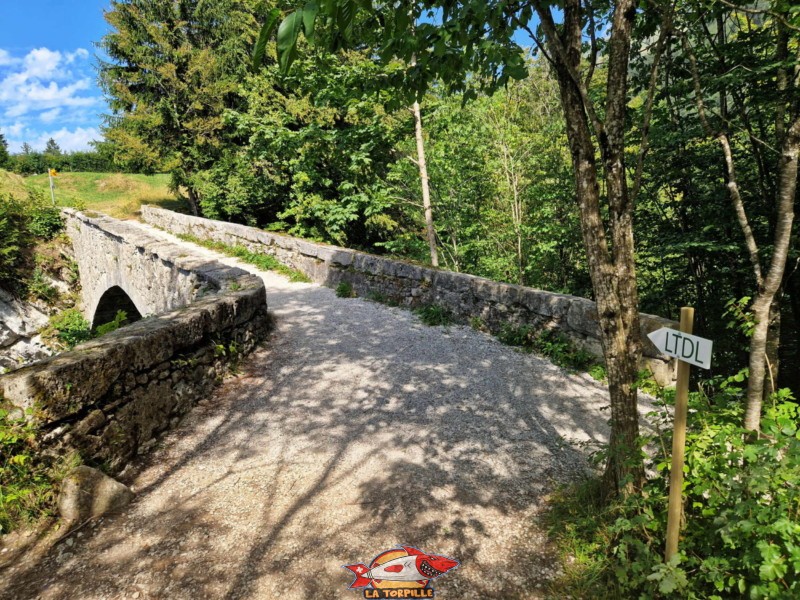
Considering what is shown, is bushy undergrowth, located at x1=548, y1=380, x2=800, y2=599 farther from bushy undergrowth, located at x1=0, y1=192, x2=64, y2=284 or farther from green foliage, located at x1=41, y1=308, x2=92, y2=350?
bushy undergrowth, located at x1=0, y1=192, x2=64, y2=284

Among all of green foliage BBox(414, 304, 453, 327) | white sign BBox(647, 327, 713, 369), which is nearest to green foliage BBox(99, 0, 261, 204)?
green foliage BBox(414, 304, 453, 327)

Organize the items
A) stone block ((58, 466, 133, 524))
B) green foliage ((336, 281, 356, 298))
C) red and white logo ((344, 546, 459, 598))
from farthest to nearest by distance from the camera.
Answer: green foliage ((336, 281, 356, 298)) < stone block ((58, 466, 133, 524)) < red and white logo ((344, 546, 459, 598))

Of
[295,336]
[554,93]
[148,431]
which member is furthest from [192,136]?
[148,431]

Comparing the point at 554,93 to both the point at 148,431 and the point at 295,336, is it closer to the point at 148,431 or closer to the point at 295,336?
the point at 295,336

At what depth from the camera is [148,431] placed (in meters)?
3.47

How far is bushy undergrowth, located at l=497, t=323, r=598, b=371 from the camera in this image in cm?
488

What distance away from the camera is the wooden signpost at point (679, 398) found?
177 cm

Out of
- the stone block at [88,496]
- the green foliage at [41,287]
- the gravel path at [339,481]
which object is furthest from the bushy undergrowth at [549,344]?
the green foliage at [41,287]

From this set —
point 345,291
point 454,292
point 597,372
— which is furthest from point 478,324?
point 345,291

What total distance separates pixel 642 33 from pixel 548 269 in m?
8.28

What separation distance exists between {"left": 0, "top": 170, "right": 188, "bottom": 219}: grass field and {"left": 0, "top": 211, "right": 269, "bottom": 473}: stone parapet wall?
786 inches

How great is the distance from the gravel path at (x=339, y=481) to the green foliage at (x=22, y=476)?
0.30m

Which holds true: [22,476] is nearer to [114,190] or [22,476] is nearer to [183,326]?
[183,326]

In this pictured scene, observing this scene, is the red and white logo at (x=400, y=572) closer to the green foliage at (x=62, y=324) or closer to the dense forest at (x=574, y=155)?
the dense forest at (x=574, y=155)
